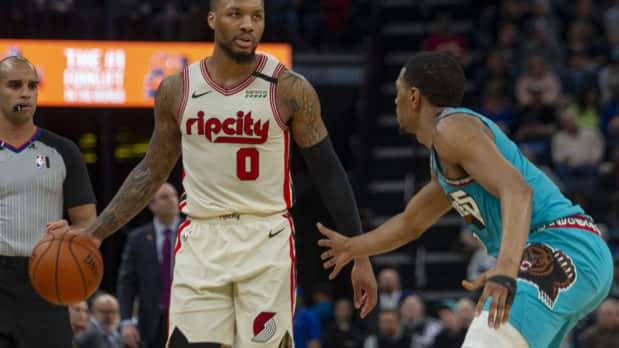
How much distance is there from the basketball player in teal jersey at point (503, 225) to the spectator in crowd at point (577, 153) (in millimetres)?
9223

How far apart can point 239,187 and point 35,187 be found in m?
1.39

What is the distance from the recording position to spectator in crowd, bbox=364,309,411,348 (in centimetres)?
1207

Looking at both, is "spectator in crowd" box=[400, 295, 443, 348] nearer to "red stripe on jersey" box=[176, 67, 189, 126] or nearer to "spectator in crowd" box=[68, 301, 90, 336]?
"spectator in crowd" box=[68, 301, 90, 336]

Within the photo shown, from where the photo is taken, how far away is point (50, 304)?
251 inches

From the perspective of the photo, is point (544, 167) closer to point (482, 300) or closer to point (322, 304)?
point (322, 304)

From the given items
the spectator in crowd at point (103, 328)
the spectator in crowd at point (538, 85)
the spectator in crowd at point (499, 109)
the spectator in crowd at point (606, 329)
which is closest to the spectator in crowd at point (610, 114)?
the spectator in crowd at point (538, 85)

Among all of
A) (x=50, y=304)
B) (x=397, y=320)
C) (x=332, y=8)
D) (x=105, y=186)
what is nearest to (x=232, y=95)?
(x=50, y=304)

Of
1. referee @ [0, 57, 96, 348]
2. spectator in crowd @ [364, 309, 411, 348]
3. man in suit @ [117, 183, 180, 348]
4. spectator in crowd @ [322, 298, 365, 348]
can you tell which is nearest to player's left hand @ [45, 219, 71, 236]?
referee @ [0, 57, 96, 348]

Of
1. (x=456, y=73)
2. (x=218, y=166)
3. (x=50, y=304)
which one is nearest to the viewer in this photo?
(x=456, y=73)

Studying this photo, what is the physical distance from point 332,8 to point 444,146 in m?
12.5

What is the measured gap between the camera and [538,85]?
15133 mm

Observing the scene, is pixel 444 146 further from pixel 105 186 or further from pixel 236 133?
pixel 105 186

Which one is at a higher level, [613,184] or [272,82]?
[272,82]

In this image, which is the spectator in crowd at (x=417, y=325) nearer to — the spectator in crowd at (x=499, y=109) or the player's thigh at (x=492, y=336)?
the spectator in crowd at (x=499, y=109)
